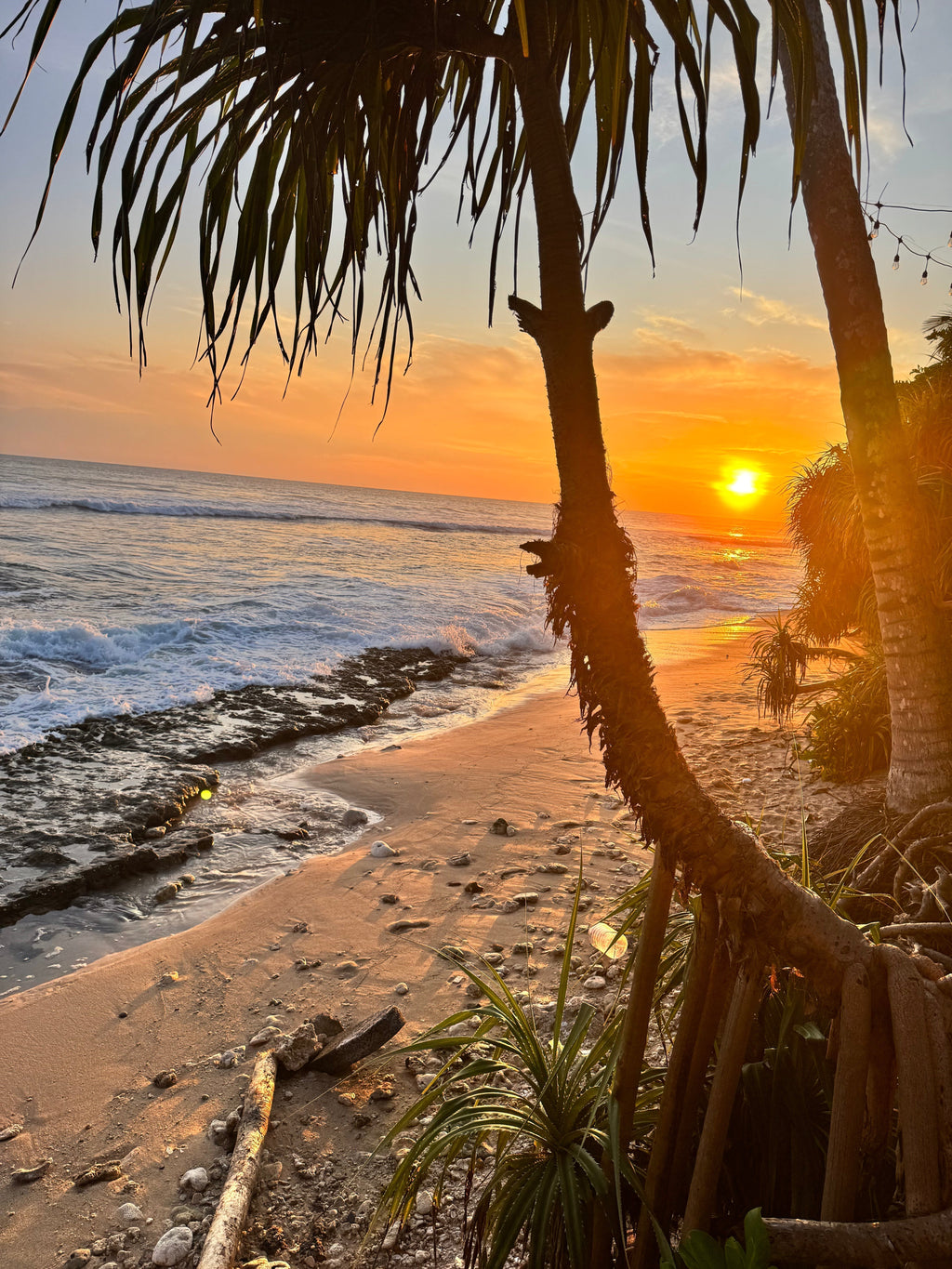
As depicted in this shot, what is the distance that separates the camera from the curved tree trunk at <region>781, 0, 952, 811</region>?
3971 millimetres

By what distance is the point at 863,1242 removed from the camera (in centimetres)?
Answer: 147

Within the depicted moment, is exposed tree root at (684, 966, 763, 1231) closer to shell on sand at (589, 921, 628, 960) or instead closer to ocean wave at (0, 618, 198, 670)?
shell on sand at (589, 921, 628, 960)

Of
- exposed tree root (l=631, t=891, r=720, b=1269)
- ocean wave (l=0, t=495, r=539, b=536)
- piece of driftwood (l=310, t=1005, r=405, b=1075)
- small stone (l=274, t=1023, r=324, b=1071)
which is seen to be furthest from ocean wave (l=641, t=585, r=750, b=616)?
ocean wave (l=0, t=495, r=539, b=536)

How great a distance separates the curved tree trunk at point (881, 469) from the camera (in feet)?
13.0

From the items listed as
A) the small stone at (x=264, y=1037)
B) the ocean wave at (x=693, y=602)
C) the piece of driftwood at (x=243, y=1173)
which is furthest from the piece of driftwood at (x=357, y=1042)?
the ocean wave at (x=693, y=602)

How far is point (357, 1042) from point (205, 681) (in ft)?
30.5

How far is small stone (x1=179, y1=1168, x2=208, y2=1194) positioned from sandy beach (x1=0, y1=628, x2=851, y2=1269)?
0.11 ft

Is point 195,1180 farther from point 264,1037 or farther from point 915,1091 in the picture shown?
point 915,1091

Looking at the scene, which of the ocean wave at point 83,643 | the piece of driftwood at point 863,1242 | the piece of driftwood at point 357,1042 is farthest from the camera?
the ocean wave at point 83,643

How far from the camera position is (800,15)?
5.77 ft

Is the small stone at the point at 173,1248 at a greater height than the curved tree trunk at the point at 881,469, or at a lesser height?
lesser

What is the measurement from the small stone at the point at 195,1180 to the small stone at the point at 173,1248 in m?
0.25

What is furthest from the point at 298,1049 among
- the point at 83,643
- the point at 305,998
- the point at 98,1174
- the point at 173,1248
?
the point at 83,643

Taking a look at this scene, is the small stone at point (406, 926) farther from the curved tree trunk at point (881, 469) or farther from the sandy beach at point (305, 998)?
the curved tree trunk at point (881, 469)
